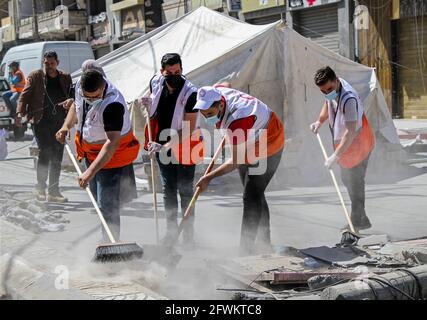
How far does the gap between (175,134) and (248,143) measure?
964 millimetres

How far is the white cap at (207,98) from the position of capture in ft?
16.0

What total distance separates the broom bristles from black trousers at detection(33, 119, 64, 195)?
3.63 meters

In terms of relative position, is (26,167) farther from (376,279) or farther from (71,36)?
(71,36)

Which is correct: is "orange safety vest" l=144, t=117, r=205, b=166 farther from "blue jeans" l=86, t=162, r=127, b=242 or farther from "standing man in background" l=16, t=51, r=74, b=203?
"standing man in background" l=16, t=51, r=74, b=203

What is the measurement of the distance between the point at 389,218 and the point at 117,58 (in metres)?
5.99

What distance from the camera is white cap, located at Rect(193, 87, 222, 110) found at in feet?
16.0

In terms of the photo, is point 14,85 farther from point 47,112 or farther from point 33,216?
point 33,216

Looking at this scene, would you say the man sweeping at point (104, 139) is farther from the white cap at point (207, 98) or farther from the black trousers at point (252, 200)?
the black trousers at point (252, 200)

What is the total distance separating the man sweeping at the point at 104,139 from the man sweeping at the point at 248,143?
617 millimetres

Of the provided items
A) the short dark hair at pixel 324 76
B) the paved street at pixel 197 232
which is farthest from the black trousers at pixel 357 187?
the short dark hair at pixel 324 76

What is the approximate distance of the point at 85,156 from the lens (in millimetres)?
5387

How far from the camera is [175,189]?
5895 mm

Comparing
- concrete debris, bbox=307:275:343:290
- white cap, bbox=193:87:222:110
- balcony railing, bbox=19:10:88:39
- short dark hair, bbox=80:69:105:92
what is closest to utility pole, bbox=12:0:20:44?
balcony railing, bbox=19:10:88:39

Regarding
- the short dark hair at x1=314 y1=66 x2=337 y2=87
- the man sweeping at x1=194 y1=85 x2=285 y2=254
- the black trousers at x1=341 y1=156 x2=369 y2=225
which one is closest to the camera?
the man sweeping at x1=194 y1=85 x2=285 y2=254
